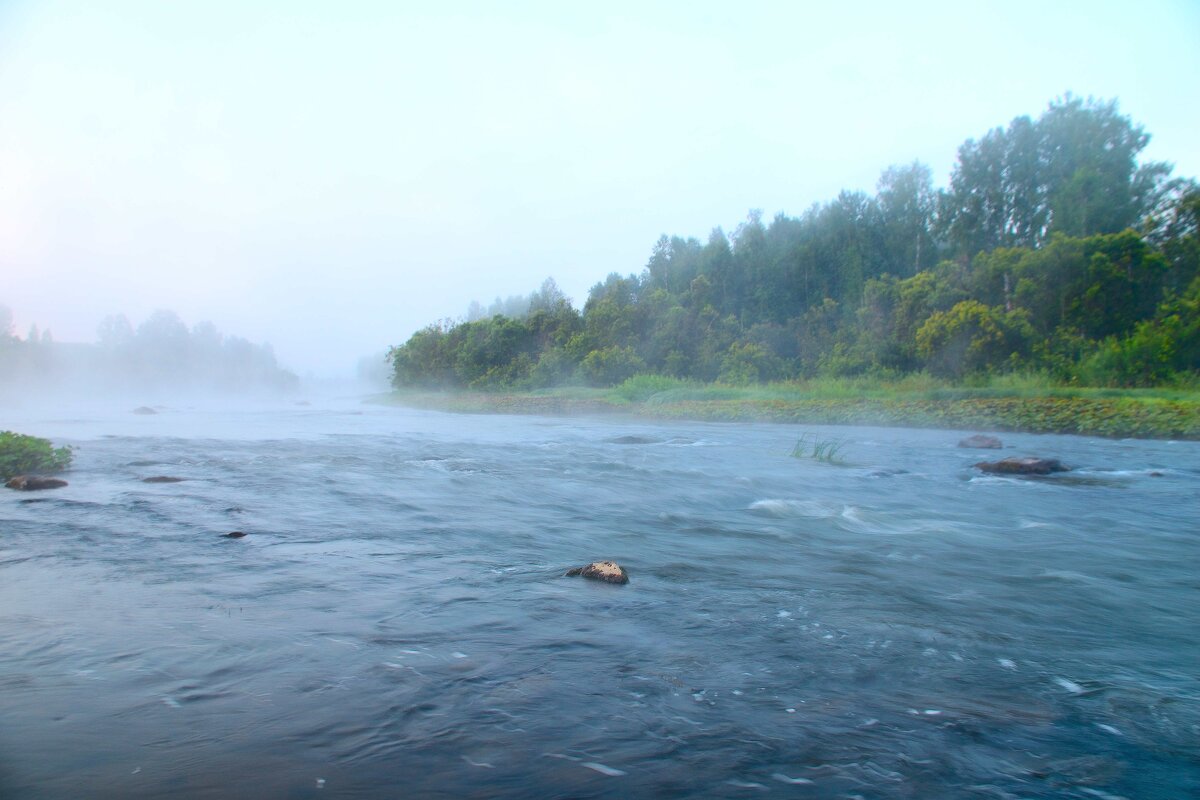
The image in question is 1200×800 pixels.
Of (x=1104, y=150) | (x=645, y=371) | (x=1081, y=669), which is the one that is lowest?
(x=1081, y=669)

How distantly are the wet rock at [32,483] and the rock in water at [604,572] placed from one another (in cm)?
872

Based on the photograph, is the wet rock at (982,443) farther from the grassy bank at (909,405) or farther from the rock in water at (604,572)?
the rock in water at (604,572)

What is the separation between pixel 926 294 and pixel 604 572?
32.0 m

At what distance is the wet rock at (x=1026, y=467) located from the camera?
1307 cm

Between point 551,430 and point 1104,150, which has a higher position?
point 1104,150

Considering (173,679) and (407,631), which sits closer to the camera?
(173,679)

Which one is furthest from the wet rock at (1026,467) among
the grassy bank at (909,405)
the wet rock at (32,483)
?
the wet rock at (32,483)

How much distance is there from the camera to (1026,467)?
13.1 metres

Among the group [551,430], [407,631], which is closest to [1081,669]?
[407,631]

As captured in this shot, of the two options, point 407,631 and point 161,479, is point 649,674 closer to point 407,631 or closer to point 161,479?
point 407,631

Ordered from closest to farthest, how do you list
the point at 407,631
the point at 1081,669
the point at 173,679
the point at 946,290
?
1. the point at 173,679
2. the point at 1081,669
3. the point at 407,631
4. the point at 946,290

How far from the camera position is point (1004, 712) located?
393cm

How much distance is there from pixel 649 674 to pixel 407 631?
1.70 m

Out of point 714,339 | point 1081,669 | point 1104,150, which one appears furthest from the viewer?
A: point 714,339
